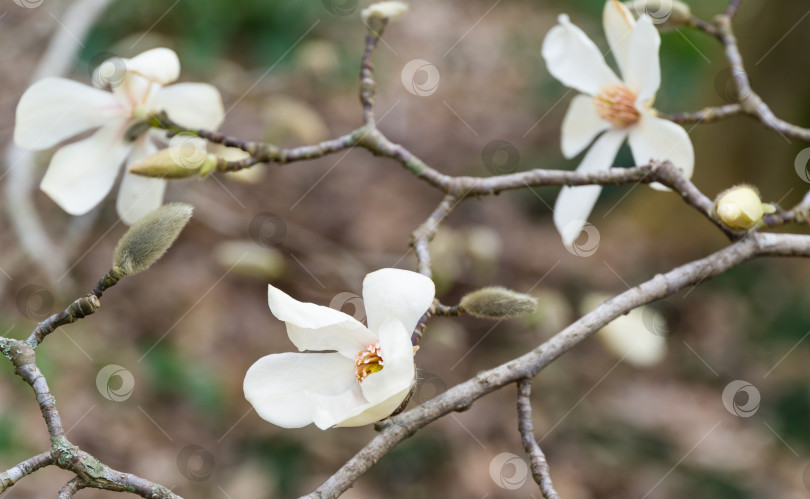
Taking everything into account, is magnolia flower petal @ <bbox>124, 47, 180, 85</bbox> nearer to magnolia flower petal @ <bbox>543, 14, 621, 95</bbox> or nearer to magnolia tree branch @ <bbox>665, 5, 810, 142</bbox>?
magnolia flower petal @ <bbox>543, 14, 621, 95</bbox>

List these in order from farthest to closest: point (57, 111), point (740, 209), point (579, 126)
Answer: point (579, 126) → point (57, 111) → point (740, 209)

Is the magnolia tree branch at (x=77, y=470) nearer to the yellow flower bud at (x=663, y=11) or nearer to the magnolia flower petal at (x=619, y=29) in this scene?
the magnolia flower petal at (x=619, y=29)

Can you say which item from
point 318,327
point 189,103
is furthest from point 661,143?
point 189,103

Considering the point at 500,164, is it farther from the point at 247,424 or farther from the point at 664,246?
the point at 247,424

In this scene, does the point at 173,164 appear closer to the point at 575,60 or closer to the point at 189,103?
the point at 189,103

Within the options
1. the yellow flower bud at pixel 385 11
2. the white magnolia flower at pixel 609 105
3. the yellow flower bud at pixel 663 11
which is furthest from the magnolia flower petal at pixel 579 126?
the yellow flower bud at pixel 385 11

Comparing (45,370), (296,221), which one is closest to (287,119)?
(45,370)
